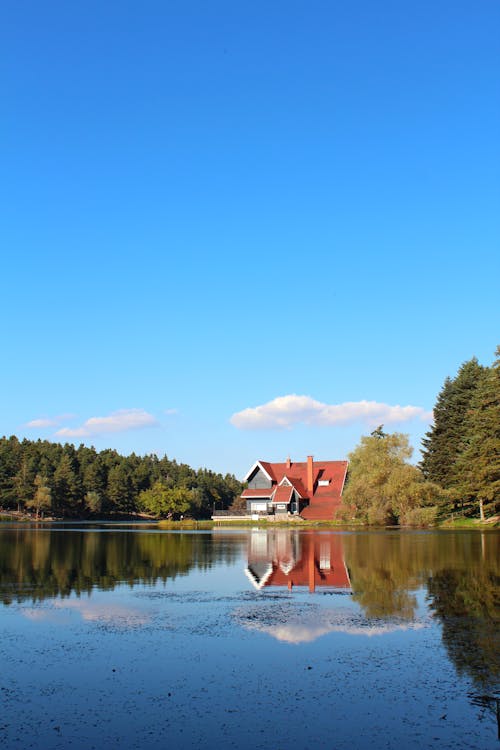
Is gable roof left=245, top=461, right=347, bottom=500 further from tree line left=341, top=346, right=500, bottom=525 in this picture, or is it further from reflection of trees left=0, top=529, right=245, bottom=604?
reflection of trees left=0, top=529, right=245, bottom=604

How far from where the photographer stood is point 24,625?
54.0 feet

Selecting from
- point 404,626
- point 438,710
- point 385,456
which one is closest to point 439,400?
point 385,456

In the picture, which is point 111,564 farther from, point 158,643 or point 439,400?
point 439,400

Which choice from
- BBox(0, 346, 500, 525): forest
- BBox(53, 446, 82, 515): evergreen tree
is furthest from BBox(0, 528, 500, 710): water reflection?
BBox(53, 446, 82, 515): evergreen tree

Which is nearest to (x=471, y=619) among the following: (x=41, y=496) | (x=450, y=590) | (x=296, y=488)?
(x=450, y=590)

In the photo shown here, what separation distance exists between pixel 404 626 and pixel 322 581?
30.2ft

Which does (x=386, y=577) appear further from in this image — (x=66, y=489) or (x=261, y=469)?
(x=66, y=489)

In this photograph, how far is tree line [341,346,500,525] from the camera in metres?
67.3

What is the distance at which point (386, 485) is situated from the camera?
74812 mm

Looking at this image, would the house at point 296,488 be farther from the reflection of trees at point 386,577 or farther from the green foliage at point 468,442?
the reflection of trees at point 386,577

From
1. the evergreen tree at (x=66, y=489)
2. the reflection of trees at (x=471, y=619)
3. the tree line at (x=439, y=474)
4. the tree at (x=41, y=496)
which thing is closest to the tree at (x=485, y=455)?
the tree line at (x=439, y=474)

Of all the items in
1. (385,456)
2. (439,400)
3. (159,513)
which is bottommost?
(159,513)

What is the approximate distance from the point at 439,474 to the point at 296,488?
68.2 ft

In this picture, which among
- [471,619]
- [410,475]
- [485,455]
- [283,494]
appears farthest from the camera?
[283,494]
